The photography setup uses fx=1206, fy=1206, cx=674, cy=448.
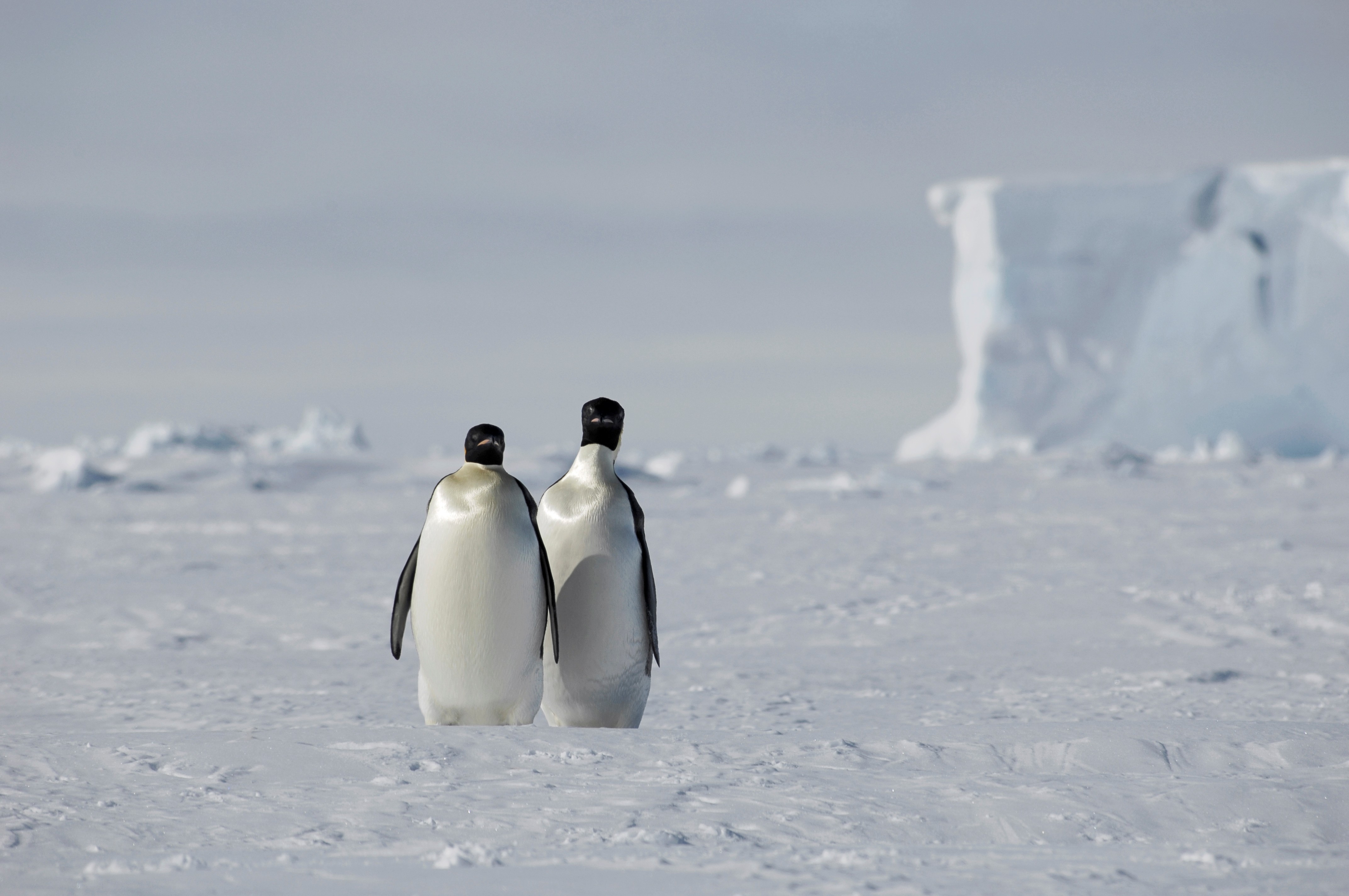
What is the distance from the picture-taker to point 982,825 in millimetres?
A: 2371

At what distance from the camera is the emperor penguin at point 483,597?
3049 millimetres

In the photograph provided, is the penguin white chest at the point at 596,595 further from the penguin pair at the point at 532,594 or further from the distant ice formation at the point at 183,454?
the distant ice formation at the point at 183,454

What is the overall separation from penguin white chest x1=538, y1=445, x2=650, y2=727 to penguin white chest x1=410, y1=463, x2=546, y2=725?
11cm

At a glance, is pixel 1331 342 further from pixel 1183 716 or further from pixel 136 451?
pixel 136 451

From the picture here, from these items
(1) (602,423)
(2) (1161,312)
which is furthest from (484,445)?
(2) (1161,312)

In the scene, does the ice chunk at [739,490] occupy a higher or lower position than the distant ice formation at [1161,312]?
lower

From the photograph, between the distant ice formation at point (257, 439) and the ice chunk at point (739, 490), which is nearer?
the ice chunk at point (739, 490)

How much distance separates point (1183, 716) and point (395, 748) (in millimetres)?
2386

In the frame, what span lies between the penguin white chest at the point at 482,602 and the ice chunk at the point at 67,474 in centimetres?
1389

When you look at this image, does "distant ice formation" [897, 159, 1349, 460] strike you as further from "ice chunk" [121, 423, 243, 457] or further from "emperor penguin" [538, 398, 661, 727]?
"emperor penguin" [538, 398, 661, 727]

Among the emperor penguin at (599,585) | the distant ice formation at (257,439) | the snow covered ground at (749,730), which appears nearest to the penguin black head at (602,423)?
the emperor penguin at (599,585)

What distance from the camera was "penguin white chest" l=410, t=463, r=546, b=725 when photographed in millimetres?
3047

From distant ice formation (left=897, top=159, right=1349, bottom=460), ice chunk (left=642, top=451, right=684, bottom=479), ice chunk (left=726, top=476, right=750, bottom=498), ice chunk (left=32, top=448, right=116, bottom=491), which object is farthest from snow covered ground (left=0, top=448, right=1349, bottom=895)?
distant ice formation (left=897, top=159, right=1349, bottom=460)

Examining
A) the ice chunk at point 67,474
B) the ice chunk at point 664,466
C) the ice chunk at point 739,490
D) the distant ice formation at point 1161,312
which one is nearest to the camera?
the ice chunk at point 739,490
